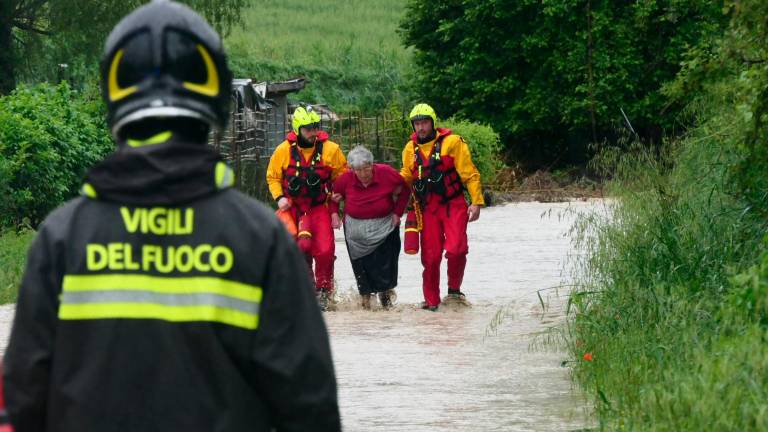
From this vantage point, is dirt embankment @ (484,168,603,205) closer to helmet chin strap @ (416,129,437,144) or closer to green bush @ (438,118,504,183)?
green bush @ (438,118,504,183)

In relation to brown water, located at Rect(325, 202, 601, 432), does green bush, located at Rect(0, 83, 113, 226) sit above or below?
above

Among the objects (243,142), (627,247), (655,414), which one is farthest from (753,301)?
(243,142)

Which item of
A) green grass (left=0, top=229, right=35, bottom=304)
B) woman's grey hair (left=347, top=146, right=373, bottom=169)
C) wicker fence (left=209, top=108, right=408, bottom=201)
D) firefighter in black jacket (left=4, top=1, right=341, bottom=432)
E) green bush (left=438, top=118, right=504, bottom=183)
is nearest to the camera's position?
firefighter in black jacket (left=4, top=1, right=341, bottom=432)

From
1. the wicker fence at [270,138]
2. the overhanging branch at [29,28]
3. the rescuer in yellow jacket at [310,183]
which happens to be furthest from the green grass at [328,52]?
the rescuer in yellow jacket at [310,183]

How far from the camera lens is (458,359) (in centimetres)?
1094

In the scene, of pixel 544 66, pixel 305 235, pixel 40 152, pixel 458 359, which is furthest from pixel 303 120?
pixel 544 66

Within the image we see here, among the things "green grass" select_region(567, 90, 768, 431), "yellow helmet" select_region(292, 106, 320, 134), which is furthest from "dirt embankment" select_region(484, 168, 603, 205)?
"green grass" select_region(567, 90, 768, 431)

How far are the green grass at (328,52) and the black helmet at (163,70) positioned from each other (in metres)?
39.1

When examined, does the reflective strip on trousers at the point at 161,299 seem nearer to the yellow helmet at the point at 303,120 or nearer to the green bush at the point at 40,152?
A: the yellow helmet at the point at 303,120

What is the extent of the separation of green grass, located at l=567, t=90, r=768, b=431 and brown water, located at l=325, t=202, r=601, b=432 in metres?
0.36

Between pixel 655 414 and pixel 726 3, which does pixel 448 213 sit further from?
pixel 655 414

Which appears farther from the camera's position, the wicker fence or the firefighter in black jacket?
the wicker fence

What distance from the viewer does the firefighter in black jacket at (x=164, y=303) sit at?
310cm

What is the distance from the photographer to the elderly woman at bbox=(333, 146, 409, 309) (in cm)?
1389
